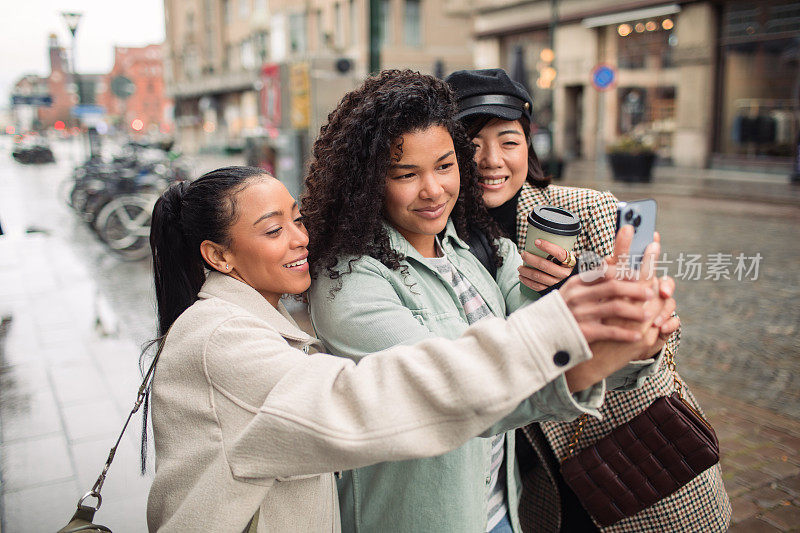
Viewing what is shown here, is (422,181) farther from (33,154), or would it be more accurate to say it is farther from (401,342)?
(33,154)

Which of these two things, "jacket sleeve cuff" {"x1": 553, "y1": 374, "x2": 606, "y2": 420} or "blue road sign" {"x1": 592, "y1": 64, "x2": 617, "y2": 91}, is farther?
"blue road sign" {"x1": 592, "y1": 64, "x2": 617, "y2": 91}

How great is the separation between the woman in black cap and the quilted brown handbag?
62mm

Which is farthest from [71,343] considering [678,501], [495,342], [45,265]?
[495,342]

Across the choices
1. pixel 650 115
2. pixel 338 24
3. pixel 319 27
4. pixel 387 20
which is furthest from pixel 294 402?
pixel 319 27

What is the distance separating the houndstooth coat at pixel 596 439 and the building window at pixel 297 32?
37.3 m

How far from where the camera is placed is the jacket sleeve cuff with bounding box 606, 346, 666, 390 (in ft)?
4.57

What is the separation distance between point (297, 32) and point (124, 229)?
30.0 meters

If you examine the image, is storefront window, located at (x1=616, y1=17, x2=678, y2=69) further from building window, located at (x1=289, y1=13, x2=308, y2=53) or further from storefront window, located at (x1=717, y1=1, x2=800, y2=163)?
building window, located at (x1=289, y1=13, x2=308, y2=53)

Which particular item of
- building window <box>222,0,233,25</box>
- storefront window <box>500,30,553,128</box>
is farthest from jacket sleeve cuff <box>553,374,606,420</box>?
building window <box>222,0,233,25</box>

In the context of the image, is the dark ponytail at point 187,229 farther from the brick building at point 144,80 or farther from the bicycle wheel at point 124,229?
the brick building at point 144,80

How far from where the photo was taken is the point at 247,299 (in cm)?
150

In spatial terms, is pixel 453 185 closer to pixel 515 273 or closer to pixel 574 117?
pixel 515 273

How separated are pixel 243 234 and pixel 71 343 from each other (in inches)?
198

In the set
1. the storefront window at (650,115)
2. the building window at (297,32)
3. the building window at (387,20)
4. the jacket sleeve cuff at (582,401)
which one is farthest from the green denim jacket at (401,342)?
the building window at (297,32)
